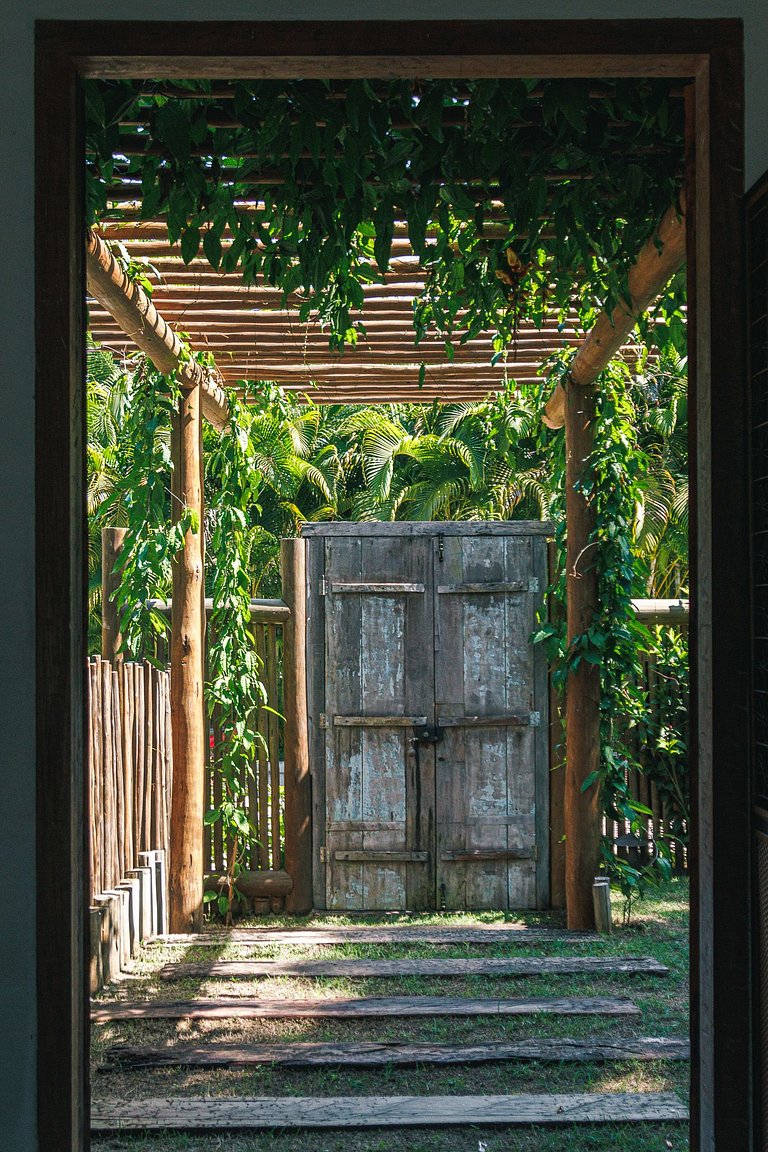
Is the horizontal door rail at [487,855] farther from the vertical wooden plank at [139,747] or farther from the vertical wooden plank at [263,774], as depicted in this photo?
the vertical wooden plank at [139,747]

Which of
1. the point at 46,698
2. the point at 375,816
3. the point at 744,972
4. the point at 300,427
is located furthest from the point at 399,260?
the point at 300,427

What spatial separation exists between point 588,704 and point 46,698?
3995mm

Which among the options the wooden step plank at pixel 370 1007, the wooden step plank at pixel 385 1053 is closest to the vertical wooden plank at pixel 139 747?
the wooden step plank at pixel 370 1007

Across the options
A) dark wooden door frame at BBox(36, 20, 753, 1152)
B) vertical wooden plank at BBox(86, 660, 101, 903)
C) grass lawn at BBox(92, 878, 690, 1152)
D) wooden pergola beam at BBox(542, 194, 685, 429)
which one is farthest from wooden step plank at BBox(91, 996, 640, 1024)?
wooden pergola beam at BBox(542, 194, 685, 429)

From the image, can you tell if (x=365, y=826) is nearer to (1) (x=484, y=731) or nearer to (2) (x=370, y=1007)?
(1) (x=484, y=731)

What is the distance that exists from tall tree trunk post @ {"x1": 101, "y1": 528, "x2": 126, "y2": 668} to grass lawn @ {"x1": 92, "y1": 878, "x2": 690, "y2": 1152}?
5.36 feet

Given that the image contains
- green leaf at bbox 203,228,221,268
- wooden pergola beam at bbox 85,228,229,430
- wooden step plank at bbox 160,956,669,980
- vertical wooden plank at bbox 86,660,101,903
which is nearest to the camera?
green leaf at bbox 203,228,221,268

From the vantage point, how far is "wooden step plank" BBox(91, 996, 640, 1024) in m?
4.49

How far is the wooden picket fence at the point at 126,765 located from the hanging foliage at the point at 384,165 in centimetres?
232

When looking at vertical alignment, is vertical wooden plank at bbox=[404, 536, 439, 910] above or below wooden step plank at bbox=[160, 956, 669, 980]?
above

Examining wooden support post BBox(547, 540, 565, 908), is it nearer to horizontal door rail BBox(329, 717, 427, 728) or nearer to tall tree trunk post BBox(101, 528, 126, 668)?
horizontal door rail BBox(329, 717, 427, 728)

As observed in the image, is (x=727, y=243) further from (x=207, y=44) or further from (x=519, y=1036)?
(x=519, y=1036)

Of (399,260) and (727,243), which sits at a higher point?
(399,260)

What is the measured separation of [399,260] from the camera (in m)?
4.29
